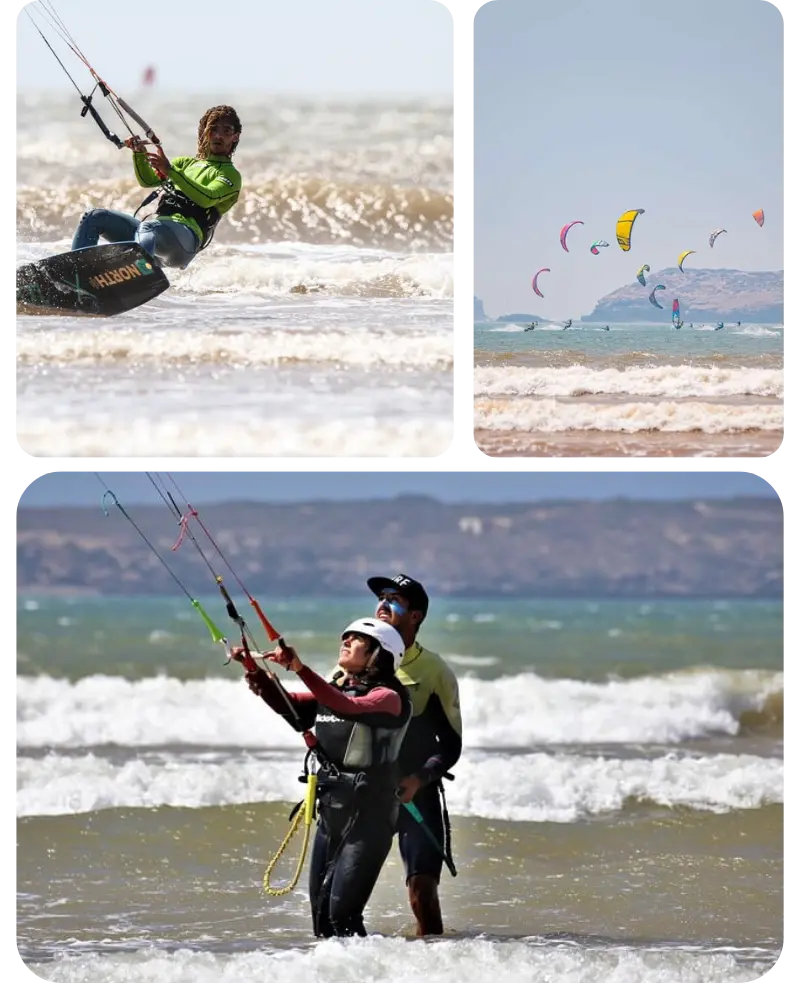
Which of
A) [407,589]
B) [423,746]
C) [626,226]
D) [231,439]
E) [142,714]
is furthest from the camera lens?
[142,714]

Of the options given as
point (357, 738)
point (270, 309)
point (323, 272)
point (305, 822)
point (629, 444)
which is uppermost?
point (323, 272)

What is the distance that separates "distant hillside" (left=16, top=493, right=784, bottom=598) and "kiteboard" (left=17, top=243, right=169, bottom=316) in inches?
25.7

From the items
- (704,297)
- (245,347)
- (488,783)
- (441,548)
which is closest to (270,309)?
(245,347)

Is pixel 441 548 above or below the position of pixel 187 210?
below

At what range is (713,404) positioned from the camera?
5375mm

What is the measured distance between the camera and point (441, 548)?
5.51 metres

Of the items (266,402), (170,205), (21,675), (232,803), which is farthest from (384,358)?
(21,675)

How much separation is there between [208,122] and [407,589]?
1649 mm

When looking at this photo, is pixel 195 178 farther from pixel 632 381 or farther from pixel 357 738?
pixel 357 738

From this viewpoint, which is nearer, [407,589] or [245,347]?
[407,589]

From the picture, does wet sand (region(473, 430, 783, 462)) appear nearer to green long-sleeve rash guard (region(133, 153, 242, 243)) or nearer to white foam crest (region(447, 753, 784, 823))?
white foam crest (region(447, 753, 784, 823))

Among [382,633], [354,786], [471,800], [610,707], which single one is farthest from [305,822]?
[610,707]

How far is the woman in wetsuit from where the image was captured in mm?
4336

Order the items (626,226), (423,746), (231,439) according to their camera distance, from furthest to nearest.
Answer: (626,226) < (231,439) < (423,746)
